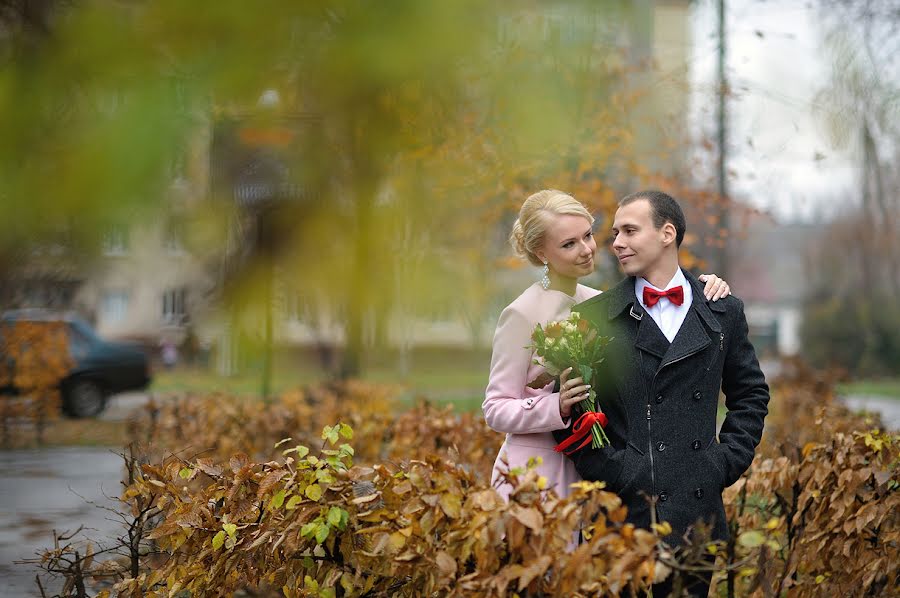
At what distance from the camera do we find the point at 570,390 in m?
2.89

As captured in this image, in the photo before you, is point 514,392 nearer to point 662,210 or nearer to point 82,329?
point 662,210

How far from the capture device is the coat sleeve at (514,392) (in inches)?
118

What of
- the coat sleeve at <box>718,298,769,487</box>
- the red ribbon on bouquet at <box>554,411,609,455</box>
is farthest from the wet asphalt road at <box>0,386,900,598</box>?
the coat sleeve at <box>718,298,769,487</box>

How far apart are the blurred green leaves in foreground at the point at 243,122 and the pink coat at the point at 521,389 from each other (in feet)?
1.92

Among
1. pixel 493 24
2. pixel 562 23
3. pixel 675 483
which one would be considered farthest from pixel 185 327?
pixel 562 23

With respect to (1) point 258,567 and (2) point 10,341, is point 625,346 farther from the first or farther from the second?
(2) point 10,341

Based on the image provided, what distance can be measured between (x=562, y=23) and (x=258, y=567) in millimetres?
4233

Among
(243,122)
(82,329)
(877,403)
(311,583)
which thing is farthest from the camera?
(877,403)

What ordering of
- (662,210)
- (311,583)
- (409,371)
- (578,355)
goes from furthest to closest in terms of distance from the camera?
1. (409,371)
2. (662,210)
3. (311,583)
4. (578,355)

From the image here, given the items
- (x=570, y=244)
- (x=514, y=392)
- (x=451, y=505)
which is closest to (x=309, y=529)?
(x=451, y=505)

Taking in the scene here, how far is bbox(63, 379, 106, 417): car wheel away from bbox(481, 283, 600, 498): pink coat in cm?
1378

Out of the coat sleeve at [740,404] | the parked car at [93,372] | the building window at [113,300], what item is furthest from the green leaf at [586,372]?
the parked car at [93,372]

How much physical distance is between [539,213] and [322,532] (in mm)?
1129

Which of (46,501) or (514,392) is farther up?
(514,392)
